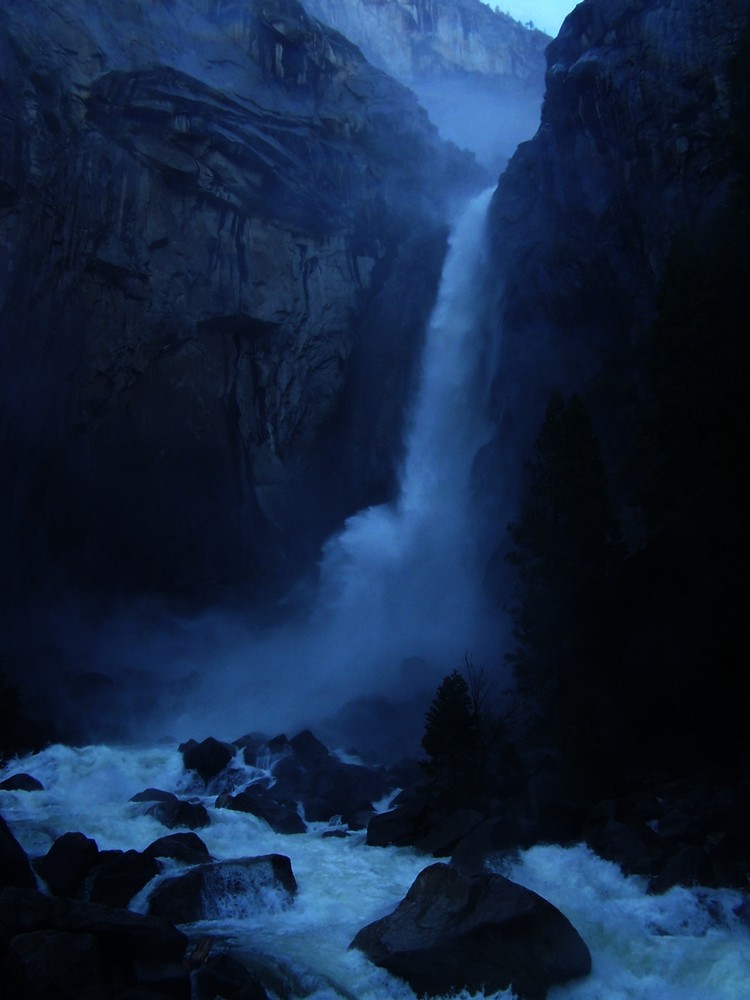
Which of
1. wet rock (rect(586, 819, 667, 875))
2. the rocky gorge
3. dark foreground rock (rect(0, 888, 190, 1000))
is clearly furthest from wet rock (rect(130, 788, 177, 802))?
wet rock (rect(586, 819, 667, 875))

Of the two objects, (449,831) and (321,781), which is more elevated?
(321,781)

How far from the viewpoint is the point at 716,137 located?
2458cm

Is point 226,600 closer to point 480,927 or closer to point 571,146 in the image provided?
point 571,146

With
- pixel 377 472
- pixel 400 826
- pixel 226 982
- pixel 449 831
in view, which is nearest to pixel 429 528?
pixel 377 472

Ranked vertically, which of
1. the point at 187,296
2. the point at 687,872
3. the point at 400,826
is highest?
the point at 187,296

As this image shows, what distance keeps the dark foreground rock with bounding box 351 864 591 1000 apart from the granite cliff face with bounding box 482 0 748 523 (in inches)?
697

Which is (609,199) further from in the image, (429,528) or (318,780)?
(318,780)

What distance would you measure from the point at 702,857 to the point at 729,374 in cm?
1004

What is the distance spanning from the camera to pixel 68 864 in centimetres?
1446

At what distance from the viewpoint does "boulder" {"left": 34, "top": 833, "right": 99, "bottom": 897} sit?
14.2 meters

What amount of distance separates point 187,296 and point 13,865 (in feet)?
84.0

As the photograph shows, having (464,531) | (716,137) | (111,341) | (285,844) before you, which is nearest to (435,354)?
(464,531)

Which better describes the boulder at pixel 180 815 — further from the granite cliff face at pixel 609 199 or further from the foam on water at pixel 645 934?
the granite cliff face at pixel 609 199

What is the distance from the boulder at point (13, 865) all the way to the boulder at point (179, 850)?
6.86 feet
